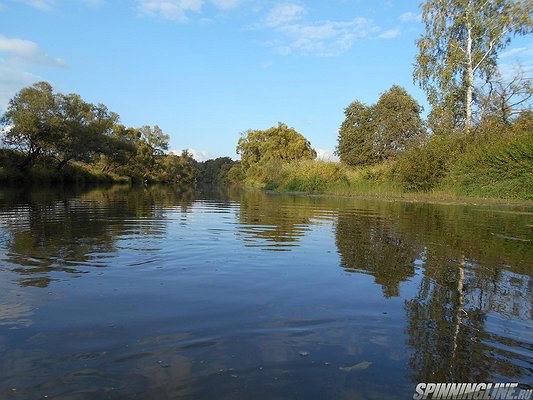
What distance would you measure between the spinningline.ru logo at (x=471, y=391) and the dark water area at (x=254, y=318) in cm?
8

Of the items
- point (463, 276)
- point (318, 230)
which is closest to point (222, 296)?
point (463, 276)

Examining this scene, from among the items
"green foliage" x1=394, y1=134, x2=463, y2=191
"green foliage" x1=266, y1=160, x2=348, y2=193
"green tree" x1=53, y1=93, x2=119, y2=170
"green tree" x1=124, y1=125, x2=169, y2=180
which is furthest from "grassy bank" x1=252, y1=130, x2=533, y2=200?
"green tree" x1=124, y1=125, x2=169, y2=180

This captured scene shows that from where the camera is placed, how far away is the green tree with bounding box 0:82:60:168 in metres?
42.0

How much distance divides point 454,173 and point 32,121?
38.9 m

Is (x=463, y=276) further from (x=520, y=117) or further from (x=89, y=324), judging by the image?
(x=520, y=117)

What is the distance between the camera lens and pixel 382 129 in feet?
138

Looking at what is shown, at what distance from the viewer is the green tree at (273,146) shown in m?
67.2

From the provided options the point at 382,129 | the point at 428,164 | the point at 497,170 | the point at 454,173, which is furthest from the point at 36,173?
the point at 497,170

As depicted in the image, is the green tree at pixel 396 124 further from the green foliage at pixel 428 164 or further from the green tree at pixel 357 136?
the green foliage at pixel 428 164

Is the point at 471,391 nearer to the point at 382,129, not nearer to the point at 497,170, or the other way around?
the point at 497,170

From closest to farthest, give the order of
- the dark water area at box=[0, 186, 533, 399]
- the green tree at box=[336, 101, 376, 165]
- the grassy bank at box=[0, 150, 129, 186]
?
the dark water area at box=[0, 186, 533, 399]
the grassy bank at box=[0, 150, 129, 186]
the green tree at box=[336, 101, 376, 165]

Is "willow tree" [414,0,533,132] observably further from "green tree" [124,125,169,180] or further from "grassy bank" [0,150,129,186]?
"green tree" [124,125,169,180]

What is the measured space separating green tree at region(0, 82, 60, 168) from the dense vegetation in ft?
0.33

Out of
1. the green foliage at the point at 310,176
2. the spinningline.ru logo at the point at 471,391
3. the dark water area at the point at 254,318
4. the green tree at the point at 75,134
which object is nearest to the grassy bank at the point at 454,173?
the green foliage at the point at 310,176
